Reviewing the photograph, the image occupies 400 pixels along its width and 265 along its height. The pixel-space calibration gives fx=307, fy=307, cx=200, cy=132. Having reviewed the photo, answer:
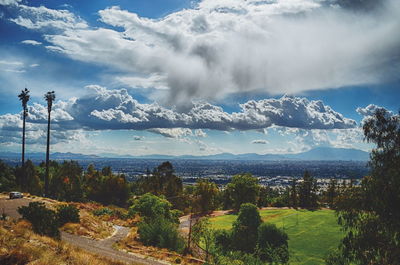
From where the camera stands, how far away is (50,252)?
13.9 m

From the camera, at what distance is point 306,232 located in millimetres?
54938

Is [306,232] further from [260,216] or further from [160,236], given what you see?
[160,236]

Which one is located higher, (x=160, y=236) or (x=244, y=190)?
(x=160, y=236)

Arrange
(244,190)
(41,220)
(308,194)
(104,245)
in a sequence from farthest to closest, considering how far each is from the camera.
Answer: (308,194)
(244,190)
(104,245)
(41,220)

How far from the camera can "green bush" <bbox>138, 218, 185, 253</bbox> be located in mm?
28786

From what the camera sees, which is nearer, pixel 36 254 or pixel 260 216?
pixel 36 254

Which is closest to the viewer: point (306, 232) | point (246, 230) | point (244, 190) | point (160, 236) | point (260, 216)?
point (160, 236)

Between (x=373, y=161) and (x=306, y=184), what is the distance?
80487mm

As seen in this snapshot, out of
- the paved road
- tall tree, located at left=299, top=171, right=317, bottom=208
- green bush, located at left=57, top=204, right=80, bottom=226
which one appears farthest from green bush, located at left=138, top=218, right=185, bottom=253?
tall tree, located at left=299, top=171, right=317, bottom=208

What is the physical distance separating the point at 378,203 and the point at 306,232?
44966 millimetres

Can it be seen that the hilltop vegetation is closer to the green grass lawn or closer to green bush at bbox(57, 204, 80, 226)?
the green grass lawn

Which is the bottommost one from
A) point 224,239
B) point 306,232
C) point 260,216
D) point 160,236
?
point 306,232

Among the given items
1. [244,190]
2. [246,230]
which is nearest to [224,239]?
[246,230]

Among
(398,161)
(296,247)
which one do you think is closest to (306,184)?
→ (296,247)
